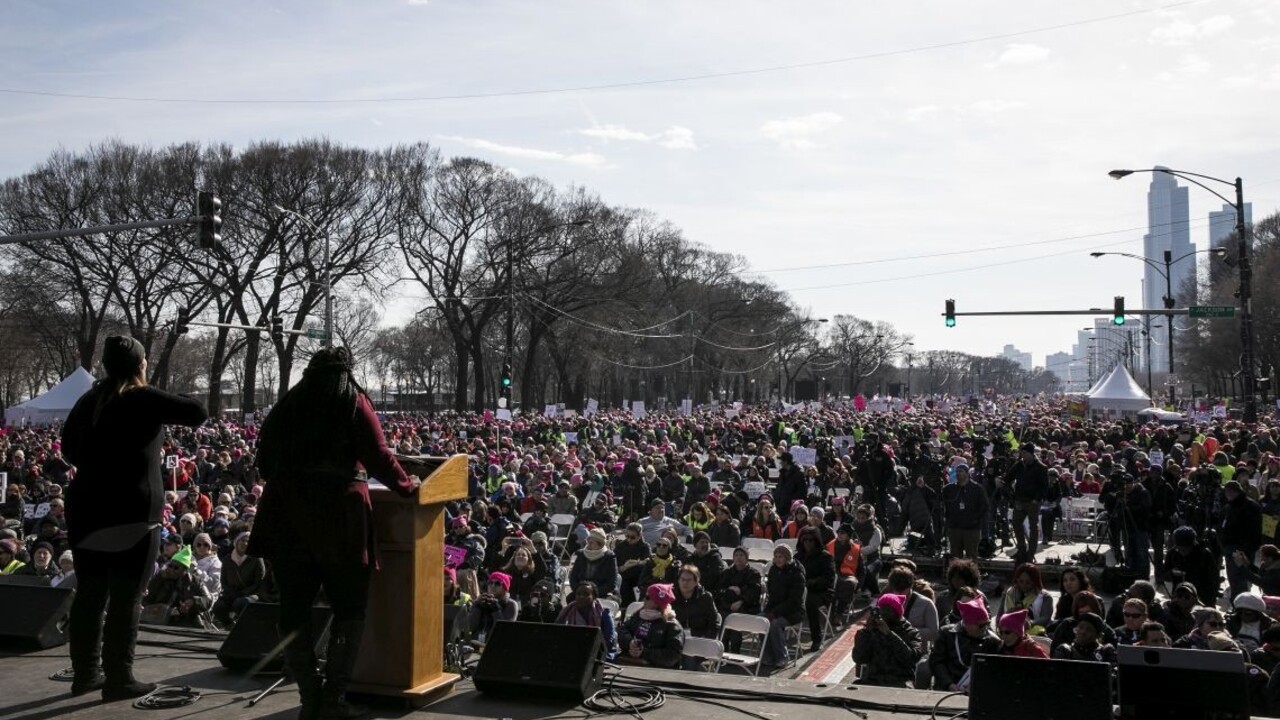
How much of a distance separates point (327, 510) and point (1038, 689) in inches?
114

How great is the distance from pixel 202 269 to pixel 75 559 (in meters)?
47.0

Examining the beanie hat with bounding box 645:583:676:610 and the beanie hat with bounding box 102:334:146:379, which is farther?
the beanie hat with bounding box 645:583:676:610

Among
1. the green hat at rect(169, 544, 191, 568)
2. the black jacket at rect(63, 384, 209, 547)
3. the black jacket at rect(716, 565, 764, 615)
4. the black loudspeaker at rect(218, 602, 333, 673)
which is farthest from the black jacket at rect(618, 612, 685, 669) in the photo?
the black jacket at rect(63, 384, 209, 547)

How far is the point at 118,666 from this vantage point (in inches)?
189

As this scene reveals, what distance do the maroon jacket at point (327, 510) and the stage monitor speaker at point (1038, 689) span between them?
2.49 metres

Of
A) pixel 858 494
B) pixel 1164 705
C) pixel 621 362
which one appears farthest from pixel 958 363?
pixel 1164 705

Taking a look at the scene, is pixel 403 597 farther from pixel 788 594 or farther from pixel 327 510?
pixel 788 594

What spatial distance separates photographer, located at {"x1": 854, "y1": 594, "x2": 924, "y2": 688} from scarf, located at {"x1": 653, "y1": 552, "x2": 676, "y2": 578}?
149 inches

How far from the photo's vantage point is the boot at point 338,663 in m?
4.39

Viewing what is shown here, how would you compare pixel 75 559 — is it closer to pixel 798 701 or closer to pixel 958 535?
pixel 798 701

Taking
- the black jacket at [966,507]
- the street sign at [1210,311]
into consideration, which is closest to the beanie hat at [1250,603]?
the black jacket at [966,507]

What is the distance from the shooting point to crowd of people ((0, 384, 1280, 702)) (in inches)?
355

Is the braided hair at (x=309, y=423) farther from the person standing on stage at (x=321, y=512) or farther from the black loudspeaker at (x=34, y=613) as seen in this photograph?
the black loudspeaker at (x=34, y=613)

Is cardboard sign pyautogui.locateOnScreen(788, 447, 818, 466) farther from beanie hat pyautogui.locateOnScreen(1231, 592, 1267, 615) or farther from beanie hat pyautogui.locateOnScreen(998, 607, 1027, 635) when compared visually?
beanie hat pyautogui.locateOnScreen(998, 607, 1027, 635)
